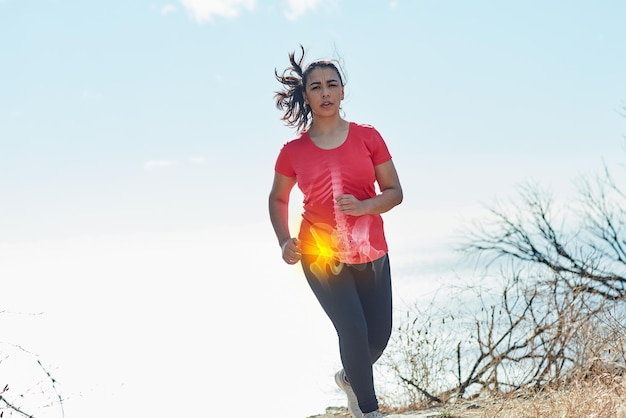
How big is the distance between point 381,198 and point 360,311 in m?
0.53

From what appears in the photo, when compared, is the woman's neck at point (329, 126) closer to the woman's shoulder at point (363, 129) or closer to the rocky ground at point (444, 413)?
the woman's shoulder at point (363, 129)

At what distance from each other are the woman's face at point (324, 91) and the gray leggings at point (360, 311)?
73 cm

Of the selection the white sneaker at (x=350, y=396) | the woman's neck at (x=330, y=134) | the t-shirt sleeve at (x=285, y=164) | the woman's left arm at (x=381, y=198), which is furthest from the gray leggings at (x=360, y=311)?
the woman's neck at (x=330, y=134)

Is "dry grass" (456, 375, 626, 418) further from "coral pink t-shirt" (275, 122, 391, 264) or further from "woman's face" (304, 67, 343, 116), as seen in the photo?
"woman's face" (304, 67, 343, 116)

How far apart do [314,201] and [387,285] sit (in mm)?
537

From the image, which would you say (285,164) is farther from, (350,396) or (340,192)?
(350,396)

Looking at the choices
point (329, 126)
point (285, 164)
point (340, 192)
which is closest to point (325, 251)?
point (340, 192)

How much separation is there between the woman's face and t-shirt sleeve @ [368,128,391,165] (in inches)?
9.0

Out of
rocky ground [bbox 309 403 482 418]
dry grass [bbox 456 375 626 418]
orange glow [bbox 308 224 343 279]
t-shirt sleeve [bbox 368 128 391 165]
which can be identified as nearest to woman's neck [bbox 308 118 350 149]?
t-shirt sleeve [bbox 368 128 391 165]

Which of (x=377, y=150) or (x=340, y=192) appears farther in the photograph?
(x=377, y=150)

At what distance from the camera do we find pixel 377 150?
382 centimetres

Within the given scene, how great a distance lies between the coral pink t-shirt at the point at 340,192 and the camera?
12.1 ft

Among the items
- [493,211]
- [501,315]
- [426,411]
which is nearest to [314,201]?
[426,411]

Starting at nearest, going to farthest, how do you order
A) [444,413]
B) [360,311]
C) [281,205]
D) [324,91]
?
[360,311] → [324,91] → [281,205] → [444,413]
